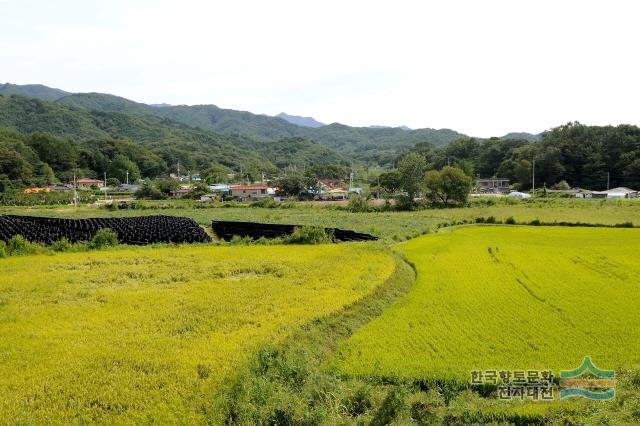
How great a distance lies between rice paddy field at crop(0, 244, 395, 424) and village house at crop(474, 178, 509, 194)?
8245 centimetres

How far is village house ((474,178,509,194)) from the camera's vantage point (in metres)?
101

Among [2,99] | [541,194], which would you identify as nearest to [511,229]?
[541,194]

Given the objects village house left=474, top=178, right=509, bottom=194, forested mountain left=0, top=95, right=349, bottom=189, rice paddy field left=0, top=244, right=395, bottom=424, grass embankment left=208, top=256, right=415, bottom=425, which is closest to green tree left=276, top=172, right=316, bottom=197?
village house left=474, top=178, right=509, bottom=194

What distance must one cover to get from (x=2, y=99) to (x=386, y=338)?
195620 millimetres

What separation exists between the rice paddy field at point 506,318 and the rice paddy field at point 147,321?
238cm

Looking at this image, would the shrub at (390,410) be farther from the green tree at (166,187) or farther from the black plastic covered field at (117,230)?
the green tree at (166,187)

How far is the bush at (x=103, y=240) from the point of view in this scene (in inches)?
1215

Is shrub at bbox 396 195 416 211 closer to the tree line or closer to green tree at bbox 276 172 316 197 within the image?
the tree line

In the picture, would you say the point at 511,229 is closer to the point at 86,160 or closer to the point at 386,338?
the point at 386,338

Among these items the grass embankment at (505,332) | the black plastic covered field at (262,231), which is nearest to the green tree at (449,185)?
the black plastic covered field at (262,231)

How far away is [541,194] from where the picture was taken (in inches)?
2948

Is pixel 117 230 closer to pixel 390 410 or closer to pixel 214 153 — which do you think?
pixel 390 410

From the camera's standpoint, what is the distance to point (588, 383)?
10156 mm

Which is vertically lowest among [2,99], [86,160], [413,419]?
[413,419]
